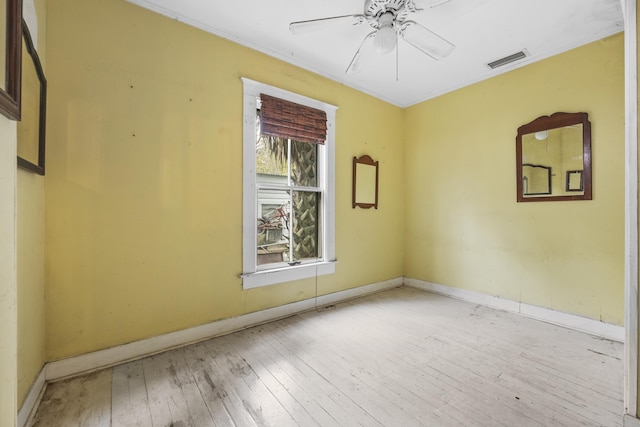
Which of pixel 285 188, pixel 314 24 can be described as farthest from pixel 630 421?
pixel 314 24

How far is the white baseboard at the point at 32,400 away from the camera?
1480 mm

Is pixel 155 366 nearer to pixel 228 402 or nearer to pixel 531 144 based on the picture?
pixel 228 402

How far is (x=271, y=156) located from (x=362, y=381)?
2.36 meters

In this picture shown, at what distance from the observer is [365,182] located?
385 cm

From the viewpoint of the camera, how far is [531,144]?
3049 mm

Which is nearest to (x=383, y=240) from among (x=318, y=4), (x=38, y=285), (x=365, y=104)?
(x=365, y=104)

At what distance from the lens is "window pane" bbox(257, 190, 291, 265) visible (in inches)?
119

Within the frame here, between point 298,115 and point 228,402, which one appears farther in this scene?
point 298,115

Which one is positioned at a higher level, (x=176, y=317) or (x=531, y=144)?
(x=531, y=144)

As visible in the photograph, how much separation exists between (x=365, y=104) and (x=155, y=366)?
3813 millimetres

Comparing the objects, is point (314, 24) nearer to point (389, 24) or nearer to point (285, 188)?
point (389, 24)

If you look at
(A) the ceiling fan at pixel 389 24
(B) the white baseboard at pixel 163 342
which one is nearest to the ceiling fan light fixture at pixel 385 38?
(A) the ceiling fan at pixel 389 24

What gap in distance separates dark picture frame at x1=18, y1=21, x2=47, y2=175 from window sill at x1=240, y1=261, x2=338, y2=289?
1752mm

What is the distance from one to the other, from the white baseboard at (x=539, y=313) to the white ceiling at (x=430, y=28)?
2787 mm
